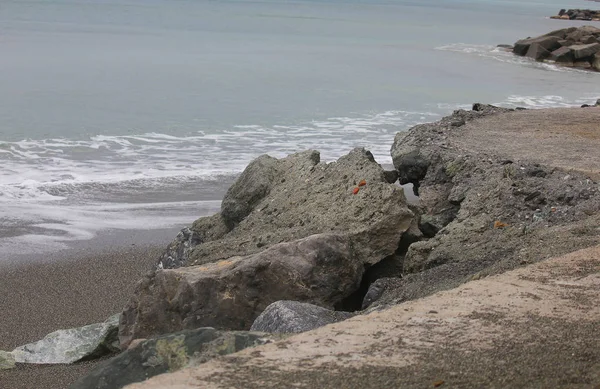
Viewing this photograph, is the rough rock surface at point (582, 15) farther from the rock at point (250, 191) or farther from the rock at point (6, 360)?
the rock at point (6, 360)

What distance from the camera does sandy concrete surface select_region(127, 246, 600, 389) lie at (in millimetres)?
3846

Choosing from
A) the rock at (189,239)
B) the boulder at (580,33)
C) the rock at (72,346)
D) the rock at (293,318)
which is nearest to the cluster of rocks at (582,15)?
the boulder at (580,33)

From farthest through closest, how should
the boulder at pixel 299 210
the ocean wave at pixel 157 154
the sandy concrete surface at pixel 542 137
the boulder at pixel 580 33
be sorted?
the boulder at pixel 580 33 < the ocean wave at pixel 157 154 < the sandy concrete surface at pixel 542 137 < the boulder at pixel 299 210

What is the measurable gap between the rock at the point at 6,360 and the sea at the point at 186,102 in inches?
125

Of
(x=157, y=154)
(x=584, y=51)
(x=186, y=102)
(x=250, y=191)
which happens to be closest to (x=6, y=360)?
(x=250, y=191)

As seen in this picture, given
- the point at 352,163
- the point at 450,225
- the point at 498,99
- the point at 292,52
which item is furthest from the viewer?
the point at 292,52

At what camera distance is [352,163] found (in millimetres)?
8453

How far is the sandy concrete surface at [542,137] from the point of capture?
8.78 m

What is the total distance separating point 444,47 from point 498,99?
18914 mm

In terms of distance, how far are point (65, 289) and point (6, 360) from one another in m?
2.14

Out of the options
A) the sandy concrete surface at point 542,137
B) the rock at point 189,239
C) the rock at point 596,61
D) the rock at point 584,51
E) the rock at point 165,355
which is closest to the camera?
the rock at point 165,355

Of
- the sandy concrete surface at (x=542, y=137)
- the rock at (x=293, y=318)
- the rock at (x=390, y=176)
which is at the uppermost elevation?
the sandy concrete surface at (x=542, y=137)

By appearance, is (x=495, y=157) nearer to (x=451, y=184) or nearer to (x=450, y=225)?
(x=451, y=184)

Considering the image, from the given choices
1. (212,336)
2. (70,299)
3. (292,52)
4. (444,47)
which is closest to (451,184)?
(70,299)
